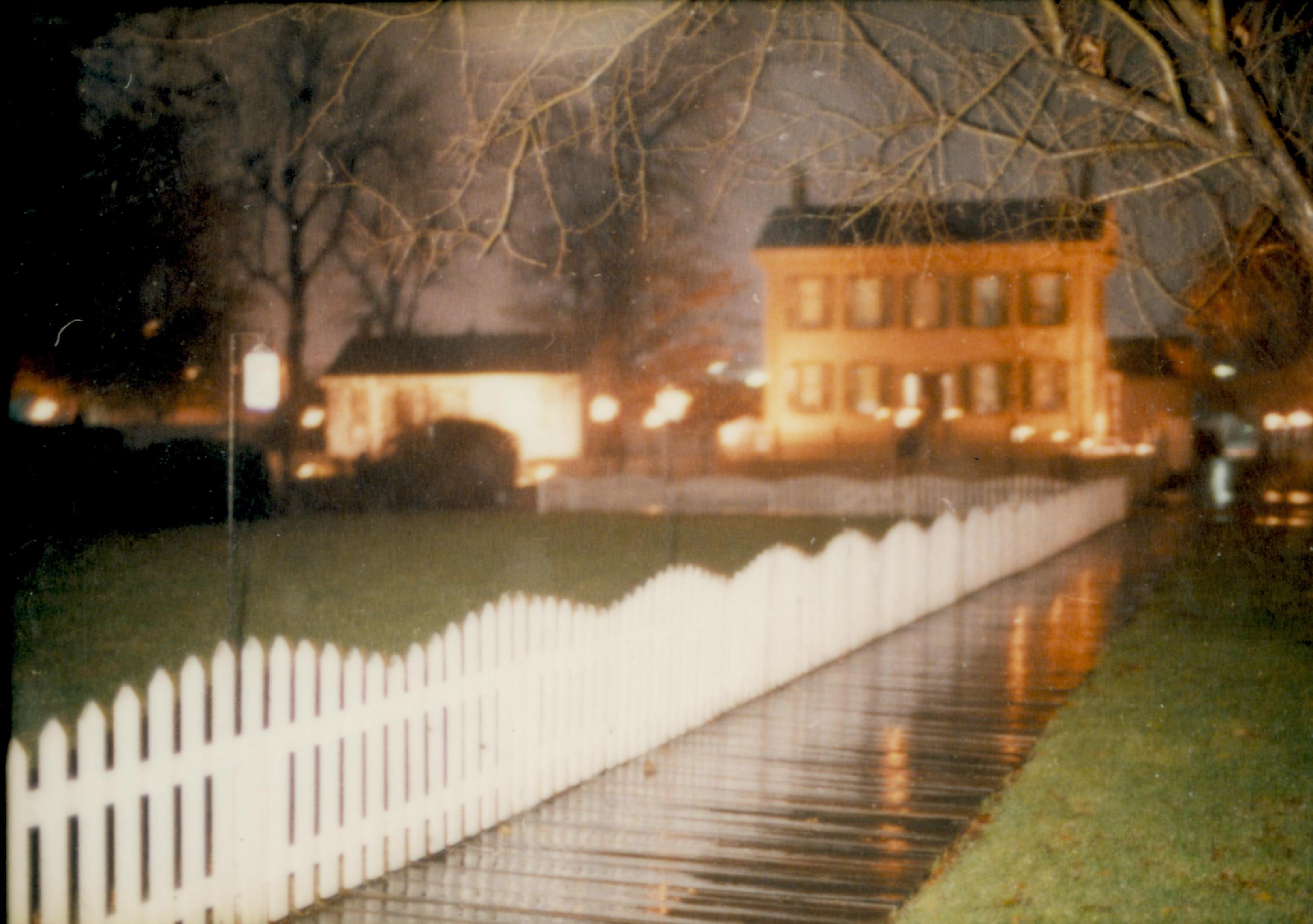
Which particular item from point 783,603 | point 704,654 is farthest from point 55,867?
point 783,603

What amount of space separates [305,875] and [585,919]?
44.6 inches

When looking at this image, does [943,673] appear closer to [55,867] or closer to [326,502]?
[55,867]

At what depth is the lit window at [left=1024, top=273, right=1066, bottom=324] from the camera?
34031 millimetres

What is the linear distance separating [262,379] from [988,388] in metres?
25.7

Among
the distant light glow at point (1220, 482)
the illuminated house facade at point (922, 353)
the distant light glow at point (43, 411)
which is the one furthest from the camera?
the illuminated house facade at point (922, 353)

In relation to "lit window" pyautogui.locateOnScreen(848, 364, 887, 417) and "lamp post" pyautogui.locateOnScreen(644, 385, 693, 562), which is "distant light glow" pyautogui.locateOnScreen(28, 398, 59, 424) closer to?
"lamp post" pyautogui.locateOnScreen(644, 385, 693, 562)

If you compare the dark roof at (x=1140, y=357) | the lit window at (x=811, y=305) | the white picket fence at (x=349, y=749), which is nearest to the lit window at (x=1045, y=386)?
the dark roof at (x=1140, y=357)

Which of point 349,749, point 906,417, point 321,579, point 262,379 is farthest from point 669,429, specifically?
point 906,417

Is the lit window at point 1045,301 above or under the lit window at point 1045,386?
above

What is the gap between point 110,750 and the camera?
8.02m

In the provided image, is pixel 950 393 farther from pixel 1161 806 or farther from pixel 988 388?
pixel 1161 806

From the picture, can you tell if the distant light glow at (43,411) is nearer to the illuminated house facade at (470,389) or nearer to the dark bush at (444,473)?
the dark bush at (444,473)

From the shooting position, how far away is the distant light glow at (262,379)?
13.7 metres

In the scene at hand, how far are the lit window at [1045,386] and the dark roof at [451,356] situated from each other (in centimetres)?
1566
